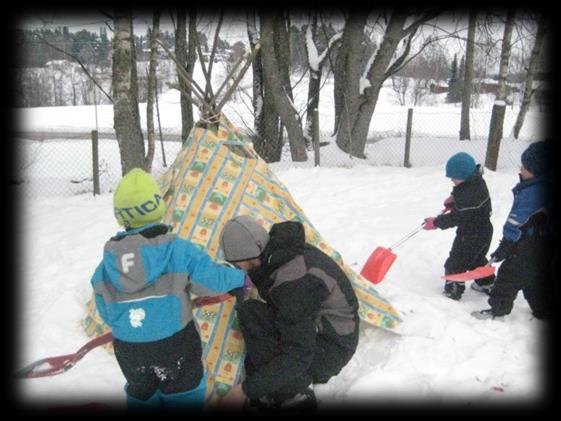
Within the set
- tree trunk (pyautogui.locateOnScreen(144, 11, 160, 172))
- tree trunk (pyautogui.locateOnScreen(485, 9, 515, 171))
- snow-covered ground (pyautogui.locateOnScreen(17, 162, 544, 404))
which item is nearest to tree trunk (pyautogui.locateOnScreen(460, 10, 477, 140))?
tree trunk (pyautogui.locateOnScreen(485, 9, 515, 171))

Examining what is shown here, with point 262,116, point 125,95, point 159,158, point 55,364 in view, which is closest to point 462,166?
point 55,364

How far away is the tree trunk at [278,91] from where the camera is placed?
841 centimetres

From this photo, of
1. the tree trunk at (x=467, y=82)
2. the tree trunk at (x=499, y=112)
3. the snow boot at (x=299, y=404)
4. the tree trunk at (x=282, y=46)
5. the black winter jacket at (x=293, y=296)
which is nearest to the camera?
the black winter jacket at (x=293, y=296)

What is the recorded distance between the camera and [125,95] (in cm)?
550

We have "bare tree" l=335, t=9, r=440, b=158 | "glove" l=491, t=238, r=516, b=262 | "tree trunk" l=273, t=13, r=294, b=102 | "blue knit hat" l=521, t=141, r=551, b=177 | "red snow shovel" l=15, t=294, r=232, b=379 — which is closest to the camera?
"red snow shovel" l=15, t=294, r=232, b=379

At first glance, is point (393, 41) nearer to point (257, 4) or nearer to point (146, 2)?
point (257, 4)

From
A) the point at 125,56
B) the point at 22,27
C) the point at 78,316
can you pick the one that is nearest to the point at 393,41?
the point at 125,56

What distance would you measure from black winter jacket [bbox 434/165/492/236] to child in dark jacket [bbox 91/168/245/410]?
6.78ft

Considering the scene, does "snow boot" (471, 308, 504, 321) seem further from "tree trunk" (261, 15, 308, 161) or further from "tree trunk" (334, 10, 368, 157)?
"tree trunk" (334, 10, 368, 157)

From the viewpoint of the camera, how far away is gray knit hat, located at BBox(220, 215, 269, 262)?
226 cm

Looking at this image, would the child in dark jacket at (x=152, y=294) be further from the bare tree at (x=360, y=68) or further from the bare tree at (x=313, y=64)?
the bare tree at (x=313, y=64)

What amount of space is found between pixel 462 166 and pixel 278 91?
18.2 ft

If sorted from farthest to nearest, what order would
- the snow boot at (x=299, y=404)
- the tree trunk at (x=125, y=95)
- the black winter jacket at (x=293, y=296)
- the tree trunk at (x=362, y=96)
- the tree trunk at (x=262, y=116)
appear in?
the tree trunk at (x=262, y=116)
the tree trunk at (x=362, y=96)
the tree trunk at (x=125, y=95)
the snow boot at (x=299, y=404)
the black winter jacket at (x=293, y=296)

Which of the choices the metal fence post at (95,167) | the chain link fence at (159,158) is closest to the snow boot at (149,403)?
the metal fence post at (95,167)
